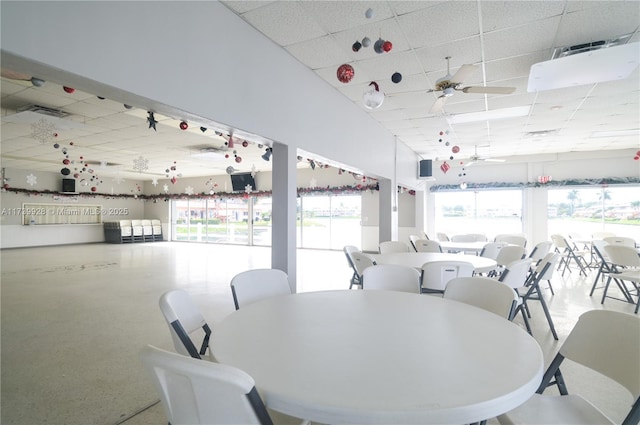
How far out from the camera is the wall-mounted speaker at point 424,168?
956 cm

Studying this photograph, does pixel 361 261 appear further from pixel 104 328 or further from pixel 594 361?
pixel 104 328

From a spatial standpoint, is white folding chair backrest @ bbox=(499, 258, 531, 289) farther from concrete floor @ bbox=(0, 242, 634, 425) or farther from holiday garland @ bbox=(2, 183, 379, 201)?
holiday garland @ bbox=(2, 183, 379, 201)

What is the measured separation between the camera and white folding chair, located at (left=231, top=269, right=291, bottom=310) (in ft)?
7.34

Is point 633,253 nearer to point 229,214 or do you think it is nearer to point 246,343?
point 246,343

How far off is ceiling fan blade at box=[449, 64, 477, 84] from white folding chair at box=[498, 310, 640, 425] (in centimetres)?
264

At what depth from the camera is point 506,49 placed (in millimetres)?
3438

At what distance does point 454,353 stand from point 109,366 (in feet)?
10.1

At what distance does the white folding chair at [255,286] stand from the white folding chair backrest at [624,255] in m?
5.55

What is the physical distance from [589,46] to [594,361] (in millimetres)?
3480

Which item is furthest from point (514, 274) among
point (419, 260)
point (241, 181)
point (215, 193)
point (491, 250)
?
point (215, 193)

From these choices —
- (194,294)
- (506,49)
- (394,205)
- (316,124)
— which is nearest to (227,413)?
(316,124)

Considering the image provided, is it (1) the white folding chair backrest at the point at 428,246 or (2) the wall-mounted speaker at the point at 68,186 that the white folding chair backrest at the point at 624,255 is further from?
(2) the wall-mounted speaker at the point at 68,186

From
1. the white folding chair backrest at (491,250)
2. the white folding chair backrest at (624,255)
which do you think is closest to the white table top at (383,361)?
the white folding chair backrest at (491,250)

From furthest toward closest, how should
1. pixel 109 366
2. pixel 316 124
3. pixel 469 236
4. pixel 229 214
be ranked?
pixel 229 214
pixel 469 236
pixel 316 124
pixel 109 366
